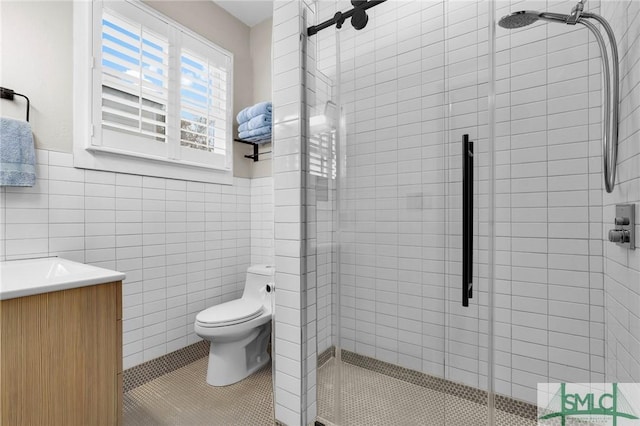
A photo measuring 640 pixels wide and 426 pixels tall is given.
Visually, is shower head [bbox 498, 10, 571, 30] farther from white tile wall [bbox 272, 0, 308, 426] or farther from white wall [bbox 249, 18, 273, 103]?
white wall [bbox 249, 18, 273, 103]

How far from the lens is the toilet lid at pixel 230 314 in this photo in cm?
179

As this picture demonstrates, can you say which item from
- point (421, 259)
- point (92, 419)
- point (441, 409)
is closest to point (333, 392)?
point (441, 409)

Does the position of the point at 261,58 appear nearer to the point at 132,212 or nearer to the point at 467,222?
the point at 132,212

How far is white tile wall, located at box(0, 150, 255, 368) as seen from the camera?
1546 millimetres

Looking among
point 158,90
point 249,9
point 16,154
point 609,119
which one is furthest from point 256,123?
point 609,119

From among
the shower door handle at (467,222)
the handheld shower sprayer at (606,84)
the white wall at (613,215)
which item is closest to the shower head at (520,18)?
the handheld shower sprayer at (606,84)

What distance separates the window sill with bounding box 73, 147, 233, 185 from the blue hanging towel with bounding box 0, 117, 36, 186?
0.21 metres

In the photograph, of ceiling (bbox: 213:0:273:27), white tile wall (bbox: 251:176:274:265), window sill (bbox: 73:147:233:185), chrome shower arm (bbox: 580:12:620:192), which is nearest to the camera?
chrome shower arm (bbox: 580:12:620:192)

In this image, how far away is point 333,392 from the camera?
1.44 meters

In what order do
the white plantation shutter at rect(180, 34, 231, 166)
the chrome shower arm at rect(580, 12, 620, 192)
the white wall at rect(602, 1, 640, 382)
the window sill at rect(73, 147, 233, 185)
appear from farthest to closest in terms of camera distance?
the white plantation shutter at rect(180, 34, 231, 166), the window sill at rect(73, 147, 233, 185), the chrome shower arm at rect(580, 12, 620, 192), the white wall at rect(602, 1, 640, 382)

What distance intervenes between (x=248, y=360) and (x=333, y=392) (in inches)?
30.7

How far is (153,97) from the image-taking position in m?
2.00

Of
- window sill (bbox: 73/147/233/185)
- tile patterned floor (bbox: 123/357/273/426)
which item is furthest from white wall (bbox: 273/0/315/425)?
window sill (bbox: 73/147/233/185)

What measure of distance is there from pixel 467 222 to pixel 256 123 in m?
1.67
